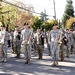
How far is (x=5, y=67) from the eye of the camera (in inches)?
514

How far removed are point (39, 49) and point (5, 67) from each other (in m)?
3.68

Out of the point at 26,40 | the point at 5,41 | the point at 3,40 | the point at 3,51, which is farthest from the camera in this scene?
the point at 3,51

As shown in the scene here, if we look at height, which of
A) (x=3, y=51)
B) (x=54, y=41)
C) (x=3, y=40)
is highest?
(x=3, y=40)

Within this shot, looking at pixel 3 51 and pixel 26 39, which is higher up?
pixel 26 39

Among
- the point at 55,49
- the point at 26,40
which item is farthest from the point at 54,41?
the point at 26,40

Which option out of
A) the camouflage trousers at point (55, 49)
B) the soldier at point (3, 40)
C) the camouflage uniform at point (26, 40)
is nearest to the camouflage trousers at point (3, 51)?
the soldier at point (3, 40)

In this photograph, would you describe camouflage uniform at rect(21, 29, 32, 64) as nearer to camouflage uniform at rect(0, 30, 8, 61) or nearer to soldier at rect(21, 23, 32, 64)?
soldier at rect(21, 23, 32, 64)

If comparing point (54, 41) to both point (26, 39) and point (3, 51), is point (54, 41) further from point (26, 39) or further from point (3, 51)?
point (3, 51)

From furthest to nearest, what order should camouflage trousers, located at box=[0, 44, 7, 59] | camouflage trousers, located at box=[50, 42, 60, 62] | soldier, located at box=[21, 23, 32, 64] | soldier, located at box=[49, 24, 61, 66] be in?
camouflage trousers, located at box=[0, 44, 7, 59], soldier, located at box=[21, 23, 32, 64], camouflage trousers, located at box=[50, 42, 60, 62], soldier, located at box=[49, 24, 61, 66]

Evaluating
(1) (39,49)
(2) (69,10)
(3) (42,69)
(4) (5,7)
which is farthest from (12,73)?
(2) (69,10)

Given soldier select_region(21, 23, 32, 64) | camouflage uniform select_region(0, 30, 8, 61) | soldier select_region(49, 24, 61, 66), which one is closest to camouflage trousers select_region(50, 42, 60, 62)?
soldier select_region(49, 24, 61, 66)

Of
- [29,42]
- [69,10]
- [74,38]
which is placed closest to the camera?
[29,42]

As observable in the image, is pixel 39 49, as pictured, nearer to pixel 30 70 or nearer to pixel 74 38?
pixel 30 70

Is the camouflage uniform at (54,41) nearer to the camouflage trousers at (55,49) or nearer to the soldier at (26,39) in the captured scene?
the camouflage trousers at (55,49)
